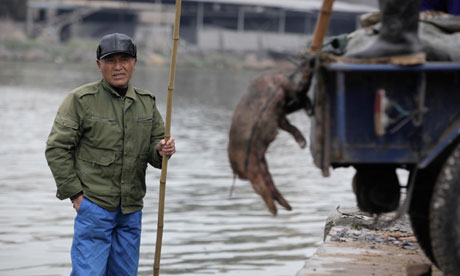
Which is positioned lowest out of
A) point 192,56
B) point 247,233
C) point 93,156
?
point 192,56

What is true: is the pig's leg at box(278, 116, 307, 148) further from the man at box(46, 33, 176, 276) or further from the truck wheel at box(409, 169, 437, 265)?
the man at box(46, 33, 176, 276)

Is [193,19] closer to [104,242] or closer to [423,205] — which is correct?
[104,242]

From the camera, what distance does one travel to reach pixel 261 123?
12.9 ft

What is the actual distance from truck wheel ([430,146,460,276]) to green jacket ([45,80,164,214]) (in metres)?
1.73

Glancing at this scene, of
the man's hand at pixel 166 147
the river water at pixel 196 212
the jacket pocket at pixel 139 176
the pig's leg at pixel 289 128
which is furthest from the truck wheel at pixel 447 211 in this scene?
the river water at pixel 196 212

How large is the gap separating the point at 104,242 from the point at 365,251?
5.27 ft

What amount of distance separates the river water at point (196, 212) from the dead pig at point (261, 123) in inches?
125

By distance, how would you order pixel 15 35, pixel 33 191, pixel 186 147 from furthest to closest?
pixel 15 35 < pixel 186 147 < pixel 33 191

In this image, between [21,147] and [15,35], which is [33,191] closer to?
[21,147]

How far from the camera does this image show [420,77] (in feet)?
12.5

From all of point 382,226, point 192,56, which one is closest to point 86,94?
point 382,226

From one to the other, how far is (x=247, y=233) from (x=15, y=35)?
4692 centimetres

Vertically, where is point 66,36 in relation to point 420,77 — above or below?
below

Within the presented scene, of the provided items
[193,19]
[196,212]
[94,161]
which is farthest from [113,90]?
[193,19]
